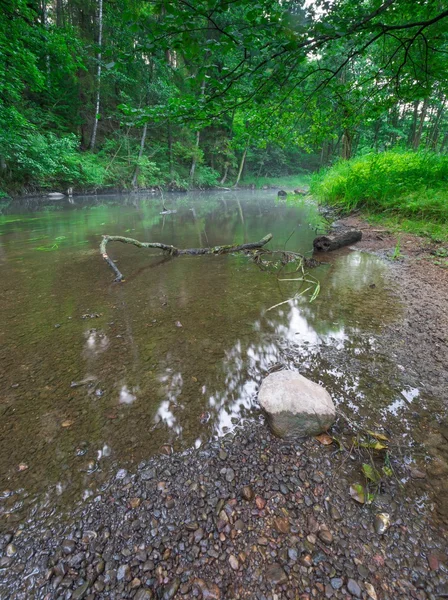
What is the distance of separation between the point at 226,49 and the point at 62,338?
2.74m

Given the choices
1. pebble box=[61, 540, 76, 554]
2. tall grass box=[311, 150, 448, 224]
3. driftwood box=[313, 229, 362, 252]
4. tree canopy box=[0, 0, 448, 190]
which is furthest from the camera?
tall grass box=[311, 150, 448, 224]

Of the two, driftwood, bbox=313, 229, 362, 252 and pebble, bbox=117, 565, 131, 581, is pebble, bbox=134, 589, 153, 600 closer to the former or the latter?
pebble, bbox=117, 565, 131, 581

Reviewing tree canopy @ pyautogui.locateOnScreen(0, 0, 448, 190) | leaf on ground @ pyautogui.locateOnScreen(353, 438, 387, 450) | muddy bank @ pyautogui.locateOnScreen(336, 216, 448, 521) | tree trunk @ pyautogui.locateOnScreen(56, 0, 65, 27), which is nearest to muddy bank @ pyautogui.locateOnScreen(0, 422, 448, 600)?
leaf on ground @ pyautogui.locateOnScreen(353, 438, 387, 450)

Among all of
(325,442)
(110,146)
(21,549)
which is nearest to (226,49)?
(325,442)

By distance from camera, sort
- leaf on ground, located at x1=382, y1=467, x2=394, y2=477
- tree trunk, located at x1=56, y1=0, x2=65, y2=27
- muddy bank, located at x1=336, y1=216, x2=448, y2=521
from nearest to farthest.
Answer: leaf on ground, located at x1=382, y1=467, x2=394, y2=477, muddy bank, located at x1=336, y1=216, x2=448, y2=521, tree trunk, located at x1=56, y1=0, x2=65, y2=27

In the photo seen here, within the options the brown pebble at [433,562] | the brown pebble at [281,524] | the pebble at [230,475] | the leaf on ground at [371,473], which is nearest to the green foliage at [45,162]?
the pebble at [230,475]

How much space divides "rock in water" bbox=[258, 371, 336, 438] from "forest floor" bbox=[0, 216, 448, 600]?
8cm

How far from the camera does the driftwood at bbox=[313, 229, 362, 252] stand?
5.06 metres

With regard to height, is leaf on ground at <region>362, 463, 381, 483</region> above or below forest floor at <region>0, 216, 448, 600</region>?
above

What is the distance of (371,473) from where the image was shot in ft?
4.15

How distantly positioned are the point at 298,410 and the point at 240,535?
25.4 inches

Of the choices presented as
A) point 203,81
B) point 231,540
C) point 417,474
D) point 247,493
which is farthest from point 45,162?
point 417,474

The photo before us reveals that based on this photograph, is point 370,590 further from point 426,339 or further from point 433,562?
point 426,339

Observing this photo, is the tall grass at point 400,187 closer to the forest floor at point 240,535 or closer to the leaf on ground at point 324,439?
the leaf on ground at point 324,439
